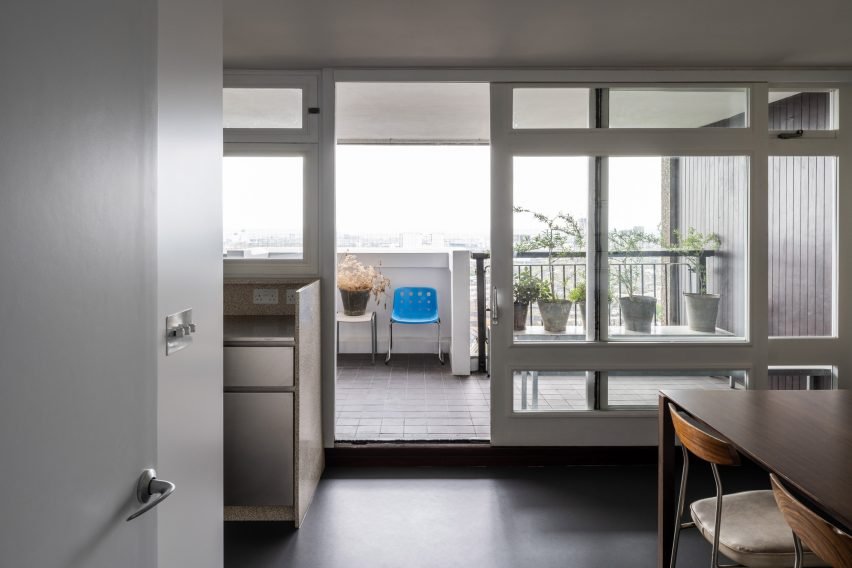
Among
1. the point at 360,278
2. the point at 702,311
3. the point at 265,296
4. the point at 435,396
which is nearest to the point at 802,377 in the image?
the point at 702,311

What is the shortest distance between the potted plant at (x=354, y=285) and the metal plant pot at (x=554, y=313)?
2690mm

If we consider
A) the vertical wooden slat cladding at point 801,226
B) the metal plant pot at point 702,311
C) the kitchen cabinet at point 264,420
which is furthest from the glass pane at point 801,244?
the kitchen cabinet at point 264,420

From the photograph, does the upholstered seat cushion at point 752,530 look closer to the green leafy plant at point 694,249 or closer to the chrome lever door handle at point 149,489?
the chrome lever door handle at point 149,489

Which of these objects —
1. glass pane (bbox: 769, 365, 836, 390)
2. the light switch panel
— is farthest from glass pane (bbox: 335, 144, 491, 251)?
the light switch panel

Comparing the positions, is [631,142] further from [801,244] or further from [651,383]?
[651,383]

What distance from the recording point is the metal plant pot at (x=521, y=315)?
3385mm

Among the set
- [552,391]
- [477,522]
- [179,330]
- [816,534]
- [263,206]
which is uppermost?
[263,206]

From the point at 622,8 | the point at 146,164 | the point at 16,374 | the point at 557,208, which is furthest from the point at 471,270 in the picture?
the point at 16,374

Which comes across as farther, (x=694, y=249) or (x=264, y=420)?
(x=694, y=249)

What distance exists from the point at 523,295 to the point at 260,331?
A: 63.0 inches

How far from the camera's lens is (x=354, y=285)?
568 cm

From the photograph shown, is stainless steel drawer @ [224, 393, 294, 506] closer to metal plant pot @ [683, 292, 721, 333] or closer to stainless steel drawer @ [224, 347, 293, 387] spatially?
stainless steel drawer @ [224, 347, 293, 387]

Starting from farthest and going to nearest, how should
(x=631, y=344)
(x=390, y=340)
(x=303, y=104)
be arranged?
(x=390, y=340) < (x=631, y=344) < (x=303, y=104)

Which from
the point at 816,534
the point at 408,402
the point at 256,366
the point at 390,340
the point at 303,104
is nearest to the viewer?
the point at 816,534
